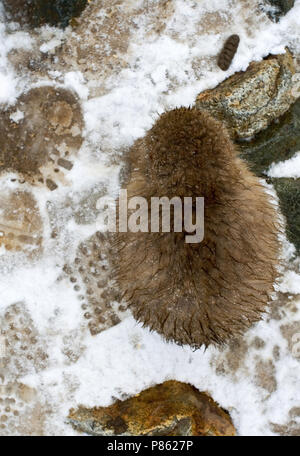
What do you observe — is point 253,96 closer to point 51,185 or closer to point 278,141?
point 278,141

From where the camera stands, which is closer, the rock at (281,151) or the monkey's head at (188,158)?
the monkey's head at (188,158)

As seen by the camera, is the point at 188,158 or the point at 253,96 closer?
the point at 188,158

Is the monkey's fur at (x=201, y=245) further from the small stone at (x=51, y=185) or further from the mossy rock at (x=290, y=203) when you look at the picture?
the small stone at (x=51, y=185)

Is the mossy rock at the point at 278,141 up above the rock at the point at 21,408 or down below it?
above

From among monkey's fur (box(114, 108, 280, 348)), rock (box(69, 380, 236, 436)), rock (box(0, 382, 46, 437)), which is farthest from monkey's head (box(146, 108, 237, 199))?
rock (box(0, 382, 46, 437))

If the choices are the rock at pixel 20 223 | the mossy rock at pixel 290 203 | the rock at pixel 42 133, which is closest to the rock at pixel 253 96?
the mossy rock at pixel 290 203

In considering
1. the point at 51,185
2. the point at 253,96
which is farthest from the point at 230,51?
the point at 51,185
